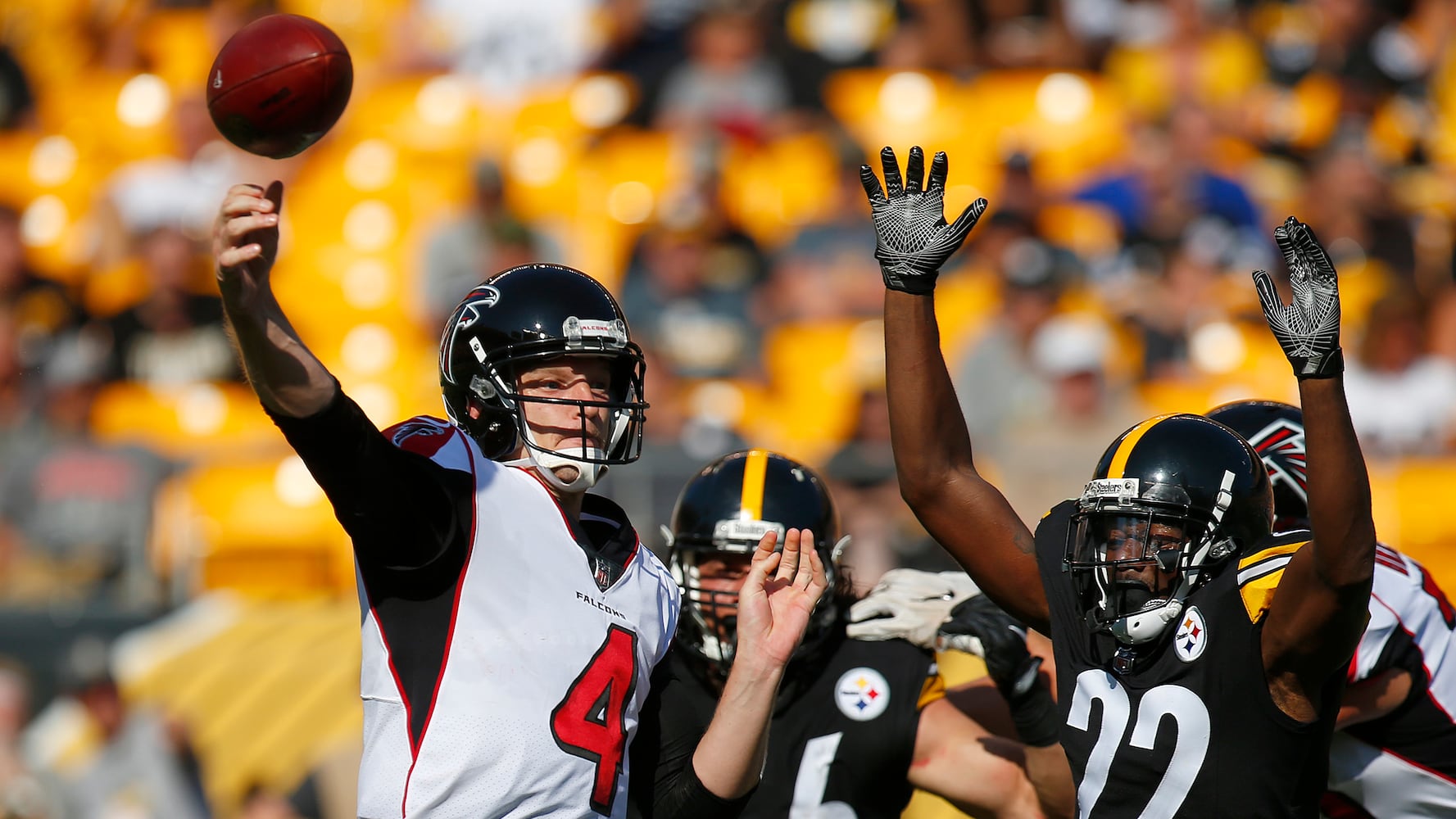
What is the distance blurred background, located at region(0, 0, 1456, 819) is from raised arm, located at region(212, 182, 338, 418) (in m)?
4.47

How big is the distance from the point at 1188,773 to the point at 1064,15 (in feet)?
29.3

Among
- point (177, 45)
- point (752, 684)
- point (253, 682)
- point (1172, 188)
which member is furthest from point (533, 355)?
point (177, 45)

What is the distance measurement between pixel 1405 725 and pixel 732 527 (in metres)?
1.65

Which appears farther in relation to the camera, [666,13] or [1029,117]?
[666,13]

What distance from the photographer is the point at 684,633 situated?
4.24 metres

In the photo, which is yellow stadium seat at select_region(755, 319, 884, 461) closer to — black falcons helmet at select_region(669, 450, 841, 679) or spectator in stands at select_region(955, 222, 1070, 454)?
spectator in stands at select_region(955, 222, 1070, 454)

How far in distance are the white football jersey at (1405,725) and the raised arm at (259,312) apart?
7.82ft

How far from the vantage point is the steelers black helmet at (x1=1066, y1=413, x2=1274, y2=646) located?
133 inches

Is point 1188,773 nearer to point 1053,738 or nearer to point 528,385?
point 1053,738

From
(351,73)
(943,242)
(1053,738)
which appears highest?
(351,73)

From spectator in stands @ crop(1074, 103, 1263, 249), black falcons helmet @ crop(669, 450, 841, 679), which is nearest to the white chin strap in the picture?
black falcons helmet @ crop(669, 450, 841, 679)

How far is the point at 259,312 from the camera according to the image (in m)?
2.77

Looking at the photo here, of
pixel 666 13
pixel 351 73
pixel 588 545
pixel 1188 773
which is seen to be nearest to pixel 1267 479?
pixel 1188 773

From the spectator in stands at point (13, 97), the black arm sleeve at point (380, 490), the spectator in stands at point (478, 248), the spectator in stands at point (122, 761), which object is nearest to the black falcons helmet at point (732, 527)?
the black arm sleeve at point (380, 490)
